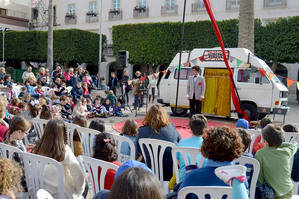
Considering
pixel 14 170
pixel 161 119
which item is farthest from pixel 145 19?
pixel 14 170

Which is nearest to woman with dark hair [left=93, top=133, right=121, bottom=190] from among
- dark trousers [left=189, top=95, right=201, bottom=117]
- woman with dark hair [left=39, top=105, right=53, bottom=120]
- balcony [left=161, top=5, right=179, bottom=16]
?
woman with dark hair [left=39, top=105, right=53, bottom=120]

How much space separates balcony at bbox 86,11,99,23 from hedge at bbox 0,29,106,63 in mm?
3131

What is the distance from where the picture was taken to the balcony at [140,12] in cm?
2853

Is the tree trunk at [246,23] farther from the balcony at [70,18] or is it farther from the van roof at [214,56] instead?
the balcony at [70,18]

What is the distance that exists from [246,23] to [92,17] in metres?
22.5

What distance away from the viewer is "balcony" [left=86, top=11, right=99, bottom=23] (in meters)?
31.3

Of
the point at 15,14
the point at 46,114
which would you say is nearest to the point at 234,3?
the point at 46,114

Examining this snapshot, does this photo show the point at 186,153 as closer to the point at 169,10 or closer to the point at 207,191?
the point at 207,191

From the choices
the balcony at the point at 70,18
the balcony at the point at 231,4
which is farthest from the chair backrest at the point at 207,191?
the balcony at the point at 70,18

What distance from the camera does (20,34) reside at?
96.5 feet

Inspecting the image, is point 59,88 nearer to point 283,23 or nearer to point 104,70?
point 283,23

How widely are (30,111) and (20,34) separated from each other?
26.1m

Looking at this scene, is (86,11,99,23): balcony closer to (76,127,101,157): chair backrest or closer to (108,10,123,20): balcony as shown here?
(108,10,123,20): balcony

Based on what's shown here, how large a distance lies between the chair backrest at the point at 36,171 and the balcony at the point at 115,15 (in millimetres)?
28447
